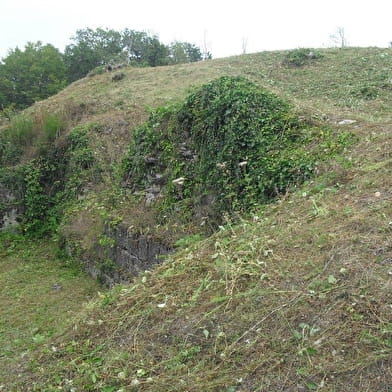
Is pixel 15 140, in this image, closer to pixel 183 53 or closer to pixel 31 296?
pixel 31 296

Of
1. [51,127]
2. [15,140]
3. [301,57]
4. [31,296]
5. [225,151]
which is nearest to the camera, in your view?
[225,151]

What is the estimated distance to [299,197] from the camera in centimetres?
443

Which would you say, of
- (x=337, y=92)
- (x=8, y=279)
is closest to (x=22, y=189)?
(x=8, y=279)

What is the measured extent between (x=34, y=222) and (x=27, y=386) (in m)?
7.67

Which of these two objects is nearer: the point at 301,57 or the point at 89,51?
the point at 301,57

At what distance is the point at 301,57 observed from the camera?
41.4 ft

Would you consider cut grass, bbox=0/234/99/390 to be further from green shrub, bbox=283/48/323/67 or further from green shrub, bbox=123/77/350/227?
green shrub, bbox=283/48/323/67

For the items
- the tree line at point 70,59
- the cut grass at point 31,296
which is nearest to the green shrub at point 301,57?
the cut grass at point 31,296

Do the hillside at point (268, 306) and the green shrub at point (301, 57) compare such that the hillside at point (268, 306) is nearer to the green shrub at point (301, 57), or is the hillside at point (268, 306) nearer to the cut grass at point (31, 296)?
the cut grass at point (31, 296)

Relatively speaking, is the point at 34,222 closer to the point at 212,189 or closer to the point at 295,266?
the point at 212,189

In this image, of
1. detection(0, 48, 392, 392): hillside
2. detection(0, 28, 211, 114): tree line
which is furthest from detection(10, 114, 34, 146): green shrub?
detection(0, 28, 211, 114): tree line

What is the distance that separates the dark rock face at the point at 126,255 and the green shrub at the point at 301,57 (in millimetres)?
8196

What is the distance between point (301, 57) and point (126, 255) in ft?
29.0

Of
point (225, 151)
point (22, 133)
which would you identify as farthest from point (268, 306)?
point (22, 133)
